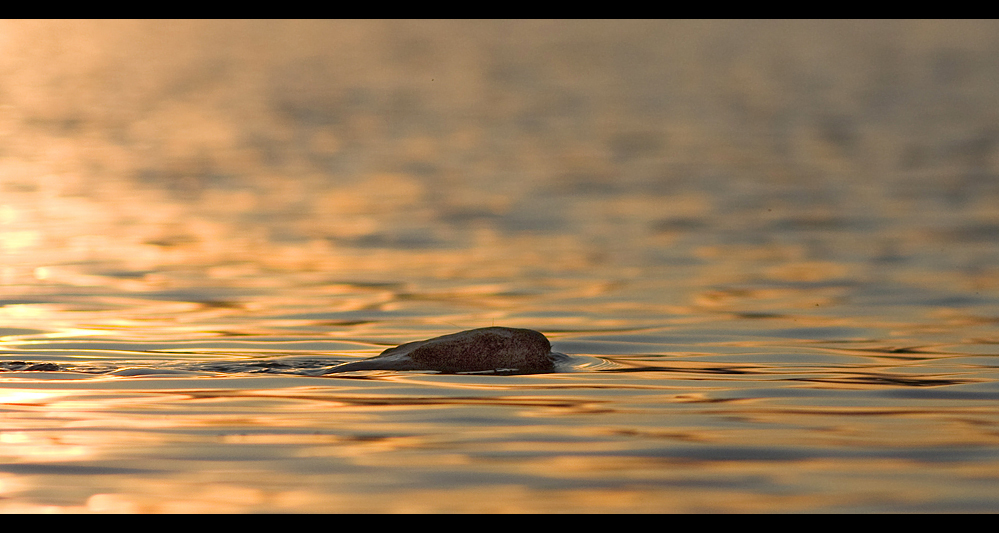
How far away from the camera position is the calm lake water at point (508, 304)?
8.95 meters

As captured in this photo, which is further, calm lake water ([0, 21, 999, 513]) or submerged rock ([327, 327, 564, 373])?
submerged rock ([327, 327, 564, 373])

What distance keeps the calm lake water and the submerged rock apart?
0.29m

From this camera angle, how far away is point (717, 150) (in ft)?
101

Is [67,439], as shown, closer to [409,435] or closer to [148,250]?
[409,435]

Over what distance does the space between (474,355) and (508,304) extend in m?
3.19

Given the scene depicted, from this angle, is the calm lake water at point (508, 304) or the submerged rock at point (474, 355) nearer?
the calm lake water at point (508, 304)

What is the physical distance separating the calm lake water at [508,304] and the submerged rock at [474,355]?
29cm

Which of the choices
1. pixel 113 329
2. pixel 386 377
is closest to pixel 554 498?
pixel 386 377

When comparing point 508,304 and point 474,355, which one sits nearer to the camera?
point 474,355

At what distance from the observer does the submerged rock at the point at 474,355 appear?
1242 centimetres

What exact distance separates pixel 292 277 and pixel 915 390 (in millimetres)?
7536

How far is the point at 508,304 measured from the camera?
15.7 metres

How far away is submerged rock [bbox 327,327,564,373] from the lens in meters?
12.4

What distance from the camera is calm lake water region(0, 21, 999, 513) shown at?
8953 millimetres
